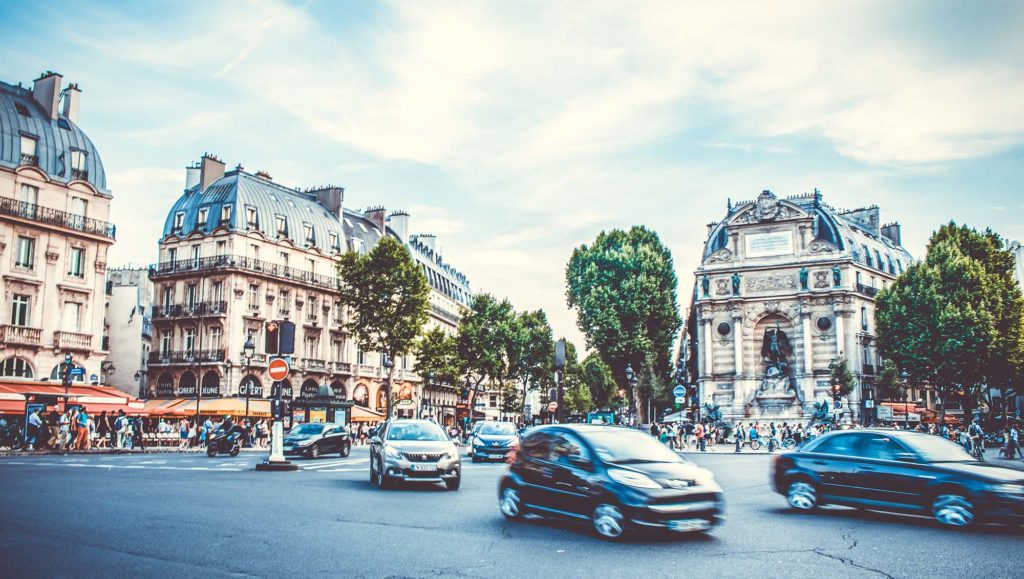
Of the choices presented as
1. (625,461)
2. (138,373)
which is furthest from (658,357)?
(625,461)

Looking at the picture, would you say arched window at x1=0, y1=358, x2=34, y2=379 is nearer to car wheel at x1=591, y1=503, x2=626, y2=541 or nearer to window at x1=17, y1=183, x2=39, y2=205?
window at x1=17, y1=183, x2=39, y2=205

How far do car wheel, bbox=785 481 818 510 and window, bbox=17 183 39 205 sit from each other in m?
40.5

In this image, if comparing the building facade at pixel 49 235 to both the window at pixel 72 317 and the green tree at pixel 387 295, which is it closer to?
the window at pixel 72 317

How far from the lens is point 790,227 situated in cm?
6303

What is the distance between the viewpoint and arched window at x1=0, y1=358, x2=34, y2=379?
3831 centimetres

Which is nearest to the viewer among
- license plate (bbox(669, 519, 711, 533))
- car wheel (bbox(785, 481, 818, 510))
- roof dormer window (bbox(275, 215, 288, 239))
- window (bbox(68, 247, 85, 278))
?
license plate (bbox(669, 519, 711, 533))

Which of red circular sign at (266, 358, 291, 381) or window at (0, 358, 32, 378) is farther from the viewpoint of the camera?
window at (0, 358, 32, 378)

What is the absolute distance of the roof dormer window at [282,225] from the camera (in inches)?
2227

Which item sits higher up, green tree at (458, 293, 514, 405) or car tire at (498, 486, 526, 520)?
green tree at (458, 293, 514, 405)

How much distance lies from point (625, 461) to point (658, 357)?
55940 mm

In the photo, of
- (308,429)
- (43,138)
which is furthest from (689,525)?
(43,138)

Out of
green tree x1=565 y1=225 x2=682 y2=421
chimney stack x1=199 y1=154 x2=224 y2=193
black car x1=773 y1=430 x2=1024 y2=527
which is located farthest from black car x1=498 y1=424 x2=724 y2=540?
chimney stack x1=199 y1=154 x2=224 y2=193

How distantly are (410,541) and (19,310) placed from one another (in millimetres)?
38170

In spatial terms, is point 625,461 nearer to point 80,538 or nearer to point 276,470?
point 80,538
